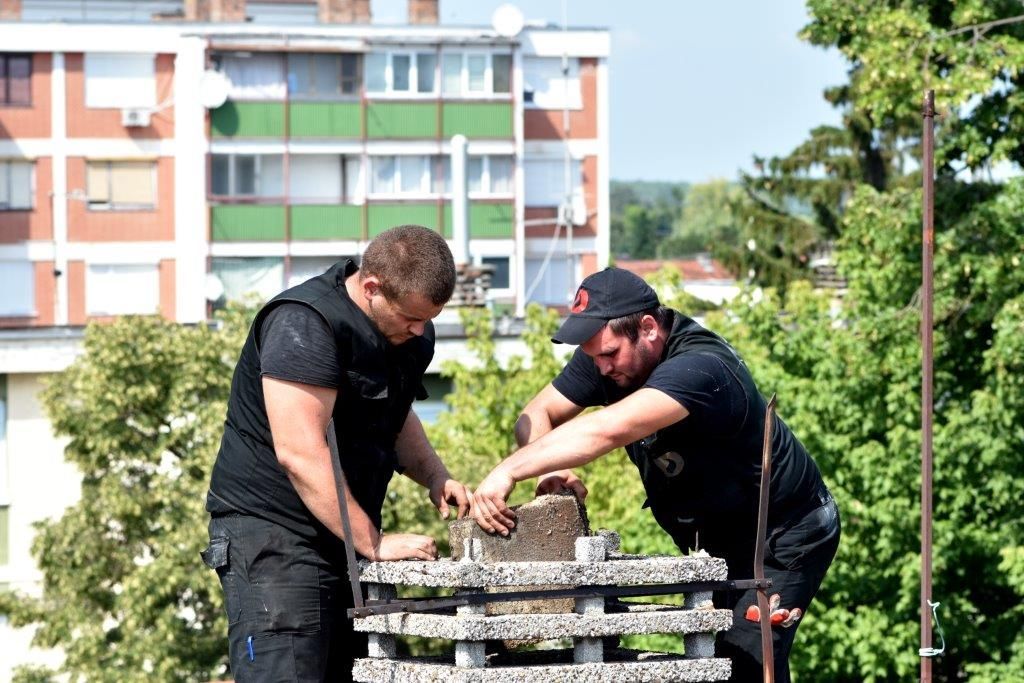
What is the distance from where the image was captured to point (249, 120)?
4566 cm

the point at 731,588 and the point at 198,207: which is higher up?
the point at 198,207

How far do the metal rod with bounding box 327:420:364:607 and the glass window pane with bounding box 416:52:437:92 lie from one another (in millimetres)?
41299

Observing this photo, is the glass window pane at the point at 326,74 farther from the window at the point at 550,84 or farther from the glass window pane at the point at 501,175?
A: the window at the point at 550,84

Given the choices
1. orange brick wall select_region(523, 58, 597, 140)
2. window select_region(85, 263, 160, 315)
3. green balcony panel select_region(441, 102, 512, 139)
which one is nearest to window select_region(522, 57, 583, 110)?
orange brick wall select_region(523, 58, 597, 140)

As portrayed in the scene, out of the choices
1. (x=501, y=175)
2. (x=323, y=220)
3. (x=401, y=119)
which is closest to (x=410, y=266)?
(x=323, y=220)

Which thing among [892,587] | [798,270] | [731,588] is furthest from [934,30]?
[798,270]

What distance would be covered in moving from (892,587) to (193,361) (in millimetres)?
9381

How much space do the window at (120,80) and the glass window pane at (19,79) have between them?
1.33 m

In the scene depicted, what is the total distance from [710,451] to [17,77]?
39424mm

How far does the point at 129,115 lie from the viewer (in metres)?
43.5

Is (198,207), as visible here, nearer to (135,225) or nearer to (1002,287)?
(135,225)

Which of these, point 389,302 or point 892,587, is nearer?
point 389,302

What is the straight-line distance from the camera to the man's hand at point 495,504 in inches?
244

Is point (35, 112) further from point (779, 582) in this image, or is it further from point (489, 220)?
point (779, 582)
